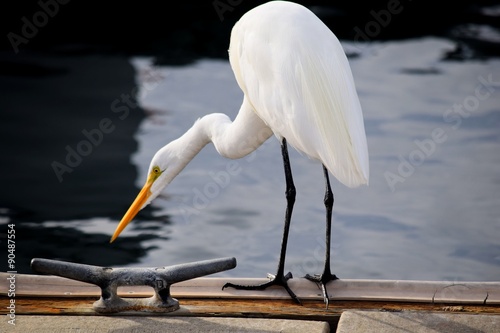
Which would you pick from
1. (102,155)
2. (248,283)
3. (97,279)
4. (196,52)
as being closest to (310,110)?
(248,283)

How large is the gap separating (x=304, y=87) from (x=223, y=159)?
3.73 metres

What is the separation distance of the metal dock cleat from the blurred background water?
272cm

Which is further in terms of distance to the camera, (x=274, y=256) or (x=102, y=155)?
(x=102, y=155)

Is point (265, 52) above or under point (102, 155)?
above

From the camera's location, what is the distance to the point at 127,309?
7.84 feet

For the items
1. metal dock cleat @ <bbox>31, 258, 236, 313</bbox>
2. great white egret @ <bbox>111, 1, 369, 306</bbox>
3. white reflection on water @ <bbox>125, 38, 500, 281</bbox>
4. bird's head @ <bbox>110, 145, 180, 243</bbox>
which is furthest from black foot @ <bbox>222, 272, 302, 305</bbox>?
white reflection on water @ <bbox>125, 38, 500, 281</bbox>

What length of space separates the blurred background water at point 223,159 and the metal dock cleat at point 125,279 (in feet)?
8.92

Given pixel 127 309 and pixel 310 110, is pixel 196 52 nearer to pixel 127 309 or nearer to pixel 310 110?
pixel 310 110

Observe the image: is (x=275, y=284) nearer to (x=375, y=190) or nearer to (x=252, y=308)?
(x=252, y=308)

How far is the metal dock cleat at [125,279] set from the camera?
2.38m

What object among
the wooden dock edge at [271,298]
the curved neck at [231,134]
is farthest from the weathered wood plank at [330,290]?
the curved neck at [231,134]

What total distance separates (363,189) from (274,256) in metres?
1.10

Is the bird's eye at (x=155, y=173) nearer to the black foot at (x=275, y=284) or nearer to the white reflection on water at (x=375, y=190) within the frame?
the black foot at (x=275, y=284)

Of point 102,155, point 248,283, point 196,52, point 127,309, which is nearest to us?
point 127,309
